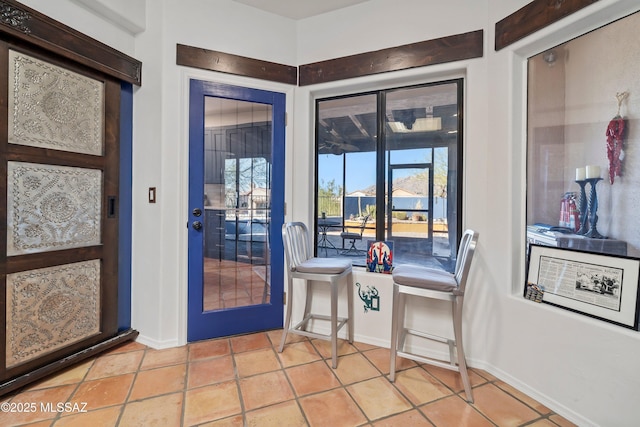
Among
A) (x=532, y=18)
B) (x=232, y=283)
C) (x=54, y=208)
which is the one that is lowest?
(x=232, y=283)

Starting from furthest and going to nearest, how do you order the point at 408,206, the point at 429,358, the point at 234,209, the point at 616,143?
1. the point at 408,206
2. the point at 234,209
3. the point at 429,358
4. the point at 616,143

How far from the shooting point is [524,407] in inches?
63.6

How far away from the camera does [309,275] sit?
2068 millimetres

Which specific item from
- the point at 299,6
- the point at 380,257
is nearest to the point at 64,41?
the point at 299,6

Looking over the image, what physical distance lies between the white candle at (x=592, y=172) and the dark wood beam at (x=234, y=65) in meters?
2.22

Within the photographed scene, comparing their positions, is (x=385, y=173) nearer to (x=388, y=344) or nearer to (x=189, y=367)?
(x=388, y=344)

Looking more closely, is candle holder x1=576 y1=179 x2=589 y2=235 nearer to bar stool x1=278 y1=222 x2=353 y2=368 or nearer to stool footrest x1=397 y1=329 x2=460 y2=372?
stool footrest x1=397 y1=329 x2=460 y2=372

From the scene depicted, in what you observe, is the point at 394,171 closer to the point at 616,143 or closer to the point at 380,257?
the point at 380,257

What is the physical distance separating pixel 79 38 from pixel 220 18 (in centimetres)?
100

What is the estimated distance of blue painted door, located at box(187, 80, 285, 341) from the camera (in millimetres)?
2303

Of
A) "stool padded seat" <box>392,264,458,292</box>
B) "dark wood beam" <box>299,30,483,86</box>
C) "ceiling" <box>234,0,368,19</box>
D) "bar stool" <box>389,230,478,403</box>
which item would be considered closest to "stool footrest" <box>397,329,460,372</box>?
"bar stool" <box>389,230,478,403</box>

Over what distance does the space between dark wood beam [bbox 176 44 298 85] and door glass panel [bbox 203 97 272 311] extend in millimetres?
239

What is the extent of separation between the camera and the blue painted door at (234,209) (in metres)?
2.30

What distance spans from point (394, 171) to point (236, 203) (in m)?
1.42
